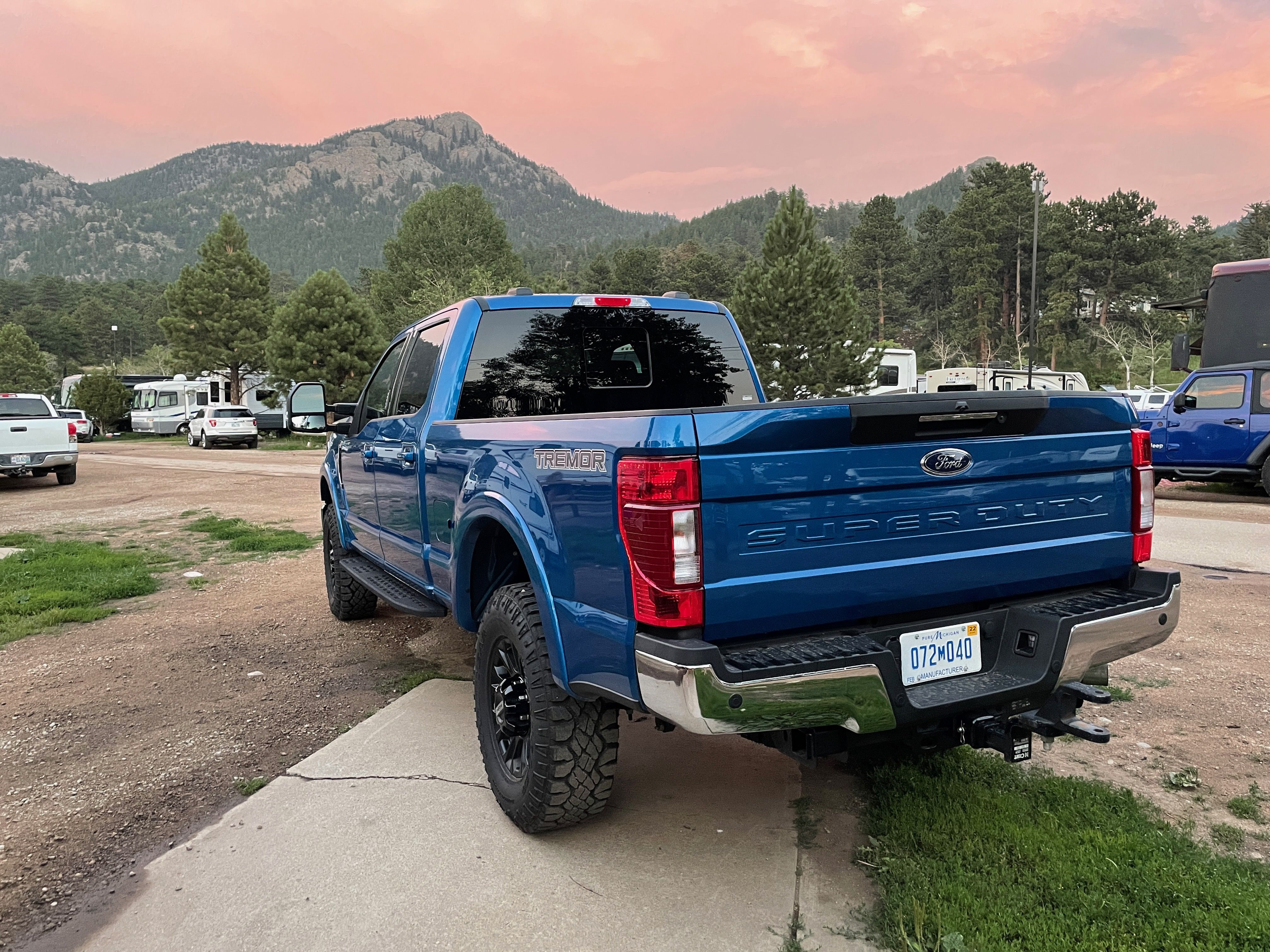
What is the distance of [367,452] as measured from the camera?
17.7 ft

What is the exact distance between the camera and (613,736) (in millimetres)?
3135

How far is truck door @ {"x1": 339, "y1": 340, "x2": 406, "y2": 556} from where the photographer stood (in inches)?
210

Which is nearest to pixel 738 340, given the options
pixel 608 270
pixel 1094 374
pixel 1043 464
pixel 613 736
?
pixel 1043 464

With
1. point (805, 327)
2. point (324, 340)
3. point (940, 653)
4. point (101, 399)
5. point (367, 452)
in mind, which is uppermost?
point (324, 340)

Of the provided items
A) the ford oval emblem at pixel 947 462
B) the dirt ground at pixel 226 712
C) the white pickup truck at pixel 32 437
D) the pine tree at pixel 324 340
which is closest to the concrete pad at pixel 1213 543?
the dirt ground at pixel 226 712

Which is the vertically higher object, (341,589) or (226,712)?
(341,589)

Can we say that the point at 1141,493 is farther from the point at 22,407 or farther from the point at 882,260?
the point at 882,260

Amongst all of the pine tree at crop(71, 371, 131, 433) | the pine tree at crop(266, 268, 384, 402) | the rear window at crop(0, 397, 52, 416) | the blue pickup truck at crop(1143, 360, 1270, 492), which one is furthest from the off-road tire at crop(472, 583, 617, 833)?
the pine tree at crop(71, 371, 131, 433)

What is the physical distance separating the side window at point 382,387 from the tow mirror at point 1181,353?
12977 mm

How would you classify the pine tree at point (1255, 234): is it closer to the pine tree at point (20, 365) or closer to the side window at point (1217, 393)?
the side window at point (1217, 393)

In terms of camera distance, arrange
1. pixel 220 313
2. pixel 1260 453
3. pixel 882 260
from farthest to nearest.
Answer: pixel 882 260 < pixel 220 313 < pixel 1260 453

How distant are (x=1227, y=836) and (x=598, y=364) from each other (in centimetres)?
334

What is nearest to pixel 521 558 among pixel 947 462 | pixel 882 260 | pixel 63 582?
pixel 947 462

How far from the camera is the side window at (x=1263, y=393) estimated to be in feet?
38.8
